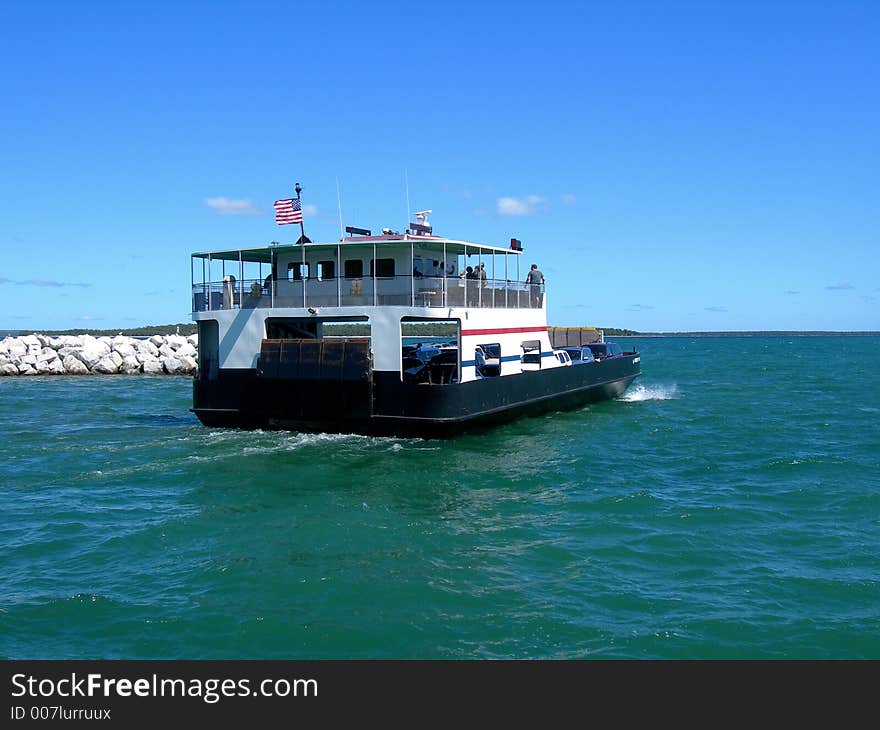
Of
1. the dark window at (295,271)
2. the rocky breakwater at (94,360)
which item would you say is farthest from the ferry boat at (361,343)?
the rocky breakwater at (94,360)

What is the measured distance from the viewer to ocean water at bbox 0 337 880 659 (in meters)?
8.61

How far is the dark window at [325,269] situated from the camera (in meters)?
21.8

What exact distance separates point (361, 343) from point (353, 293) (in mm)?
1590

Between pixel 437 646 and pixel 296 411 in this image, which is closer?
pixel 437 646

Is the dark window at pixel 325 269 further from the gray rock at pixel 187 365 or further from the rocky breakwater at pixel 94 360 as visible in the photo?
the gray rock at pixel 187 365

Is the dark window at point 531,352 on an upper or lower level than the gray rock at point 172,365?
upper

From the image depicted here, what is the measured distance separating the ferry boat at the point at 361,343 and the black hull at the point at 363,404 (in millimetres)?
30

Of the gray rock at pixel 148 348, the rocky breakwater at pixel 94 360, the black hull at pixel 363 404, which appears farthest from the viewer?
the gray rock at pixel 148 348

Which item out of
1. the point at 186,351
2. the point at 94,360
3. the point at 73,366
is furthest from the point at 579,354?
the point at 73,366

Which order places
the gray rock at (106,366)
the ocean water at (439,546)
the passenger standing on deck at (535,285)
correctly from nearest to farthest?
the ocean water at (439,546), the passenger standing on deck at (535,285), the gray rock at (106,366)

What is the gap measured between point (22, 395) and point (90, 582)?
27.5 metres

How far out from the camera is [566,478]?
16297mm
